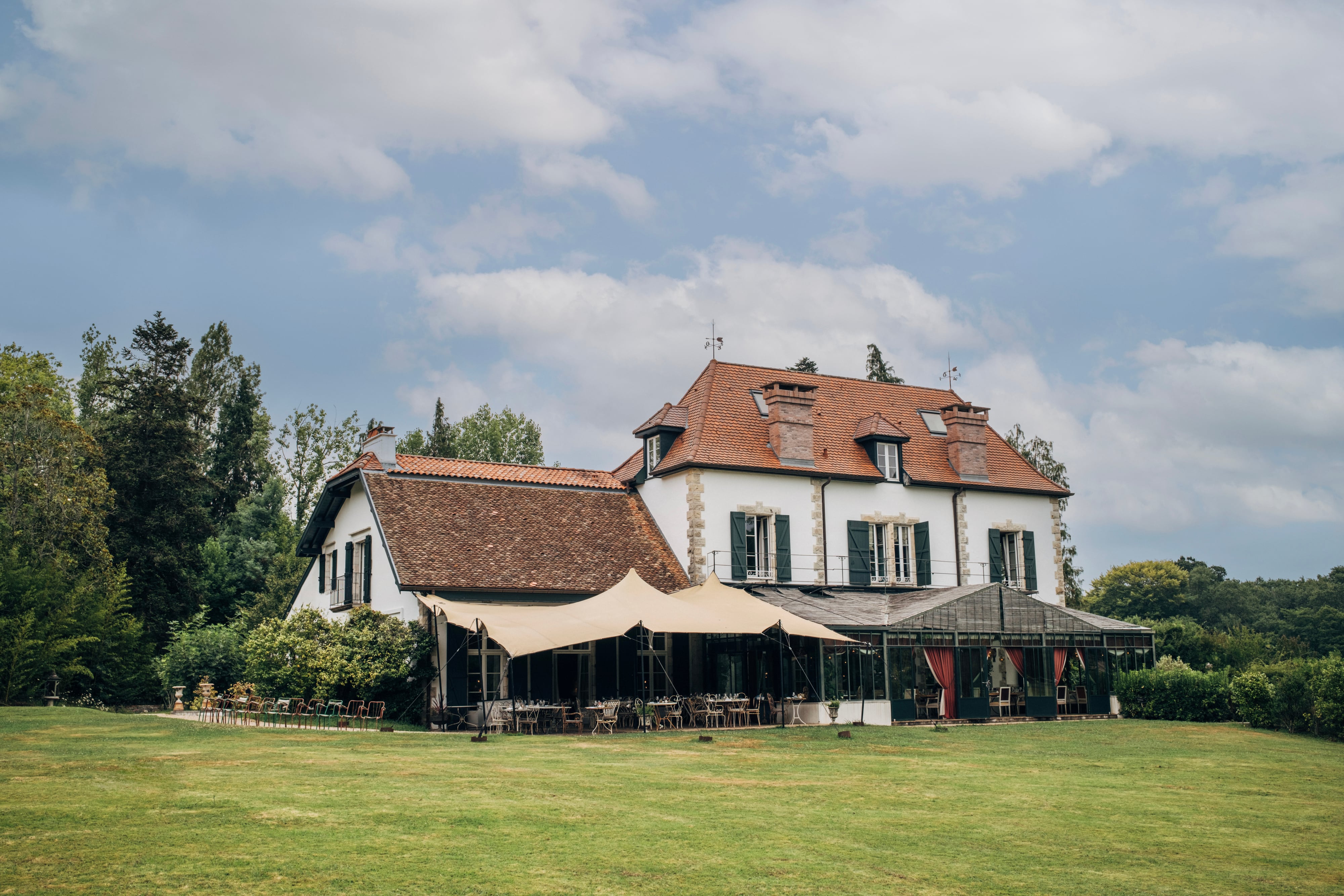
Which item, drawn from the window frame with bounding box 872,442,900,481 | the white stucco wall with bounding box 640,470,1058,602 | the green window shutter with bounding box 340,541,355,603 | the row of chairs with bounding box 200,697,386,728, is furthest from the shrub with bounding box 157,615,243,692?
the window frame with bounding box 872,442,900,481

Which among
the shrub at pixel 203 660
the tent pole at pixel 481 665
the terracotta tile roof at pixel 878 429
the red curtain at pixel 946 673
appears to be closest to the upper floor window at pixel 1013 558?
the terracotta tile roof at pixel 878 429

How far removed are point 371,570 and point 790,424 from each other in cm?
1050

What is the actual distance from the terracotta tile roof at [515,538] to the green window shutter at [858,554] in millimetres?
4446

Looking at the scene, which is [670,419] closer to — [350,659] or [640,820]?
[350,659]

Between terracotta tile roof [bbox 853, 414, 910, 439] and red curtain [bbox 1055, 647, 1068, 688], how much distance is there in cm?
650

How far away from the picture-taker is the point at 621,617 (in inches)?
770

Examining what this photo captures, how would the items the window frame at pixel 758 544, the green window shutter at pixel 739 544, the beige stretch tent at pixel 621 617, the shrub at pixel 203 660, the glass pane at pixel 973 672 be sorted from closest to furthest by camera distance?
the beige stretch tent at pixel 621 617 < the glass pane at pixel 973 672 < the green window shutter at pixel 739 544 < the window frame at pixel 758 544 < the shrub at pixel 203 660

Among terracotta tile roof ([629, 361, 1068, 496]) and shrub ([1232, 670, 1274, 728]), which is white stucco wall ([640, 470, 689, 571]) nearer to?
terracotta tile roof ([629, 361, 1068, 496])

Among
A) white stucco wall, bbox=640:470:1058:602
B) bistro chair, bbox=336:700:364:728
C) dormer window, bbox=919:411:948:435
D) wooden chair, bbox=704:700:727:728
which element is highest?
dormer window, bbox=919:411:948:435

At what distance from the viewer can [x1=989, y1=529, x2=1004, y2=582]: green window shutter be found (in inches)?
1141

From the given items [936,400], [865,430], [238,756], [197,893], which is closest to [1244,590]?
[936,400]

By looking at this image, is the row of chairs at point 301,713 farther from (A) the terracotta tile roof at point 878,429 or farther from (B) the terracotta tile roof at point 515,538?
(A) the terracotta tile roof at point 878,429

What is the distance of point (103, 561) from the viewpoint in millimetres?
30188

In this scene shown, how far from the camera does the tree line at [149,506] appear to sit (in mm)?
27578
